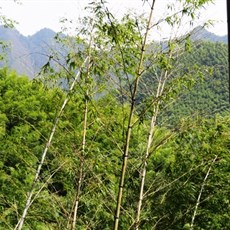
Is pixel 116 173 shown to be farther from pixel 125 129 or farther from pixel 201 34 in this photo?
pixel 201 34

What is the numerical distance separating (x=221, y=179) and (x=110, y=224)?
87.4 inches

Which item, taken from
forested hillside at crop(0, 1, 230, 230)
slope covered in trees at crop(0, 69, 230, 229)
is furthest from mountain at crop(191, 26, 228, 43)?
slope covered in trees at crop(0, 69, 230, 229)

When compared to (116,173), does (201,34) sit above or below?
above

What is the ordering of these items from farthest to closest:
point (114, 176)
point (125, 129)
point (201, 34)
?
point (114, 176), point (125, 129), point (201, 34)

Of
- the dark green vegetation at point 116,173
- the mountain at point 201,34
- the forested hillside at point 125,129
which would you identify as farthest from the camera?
the dark green vegetation at point 116,173

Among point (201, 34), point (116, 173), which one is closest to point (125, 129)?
point (116, 173)

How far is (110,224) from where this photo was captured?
7492 millimetres

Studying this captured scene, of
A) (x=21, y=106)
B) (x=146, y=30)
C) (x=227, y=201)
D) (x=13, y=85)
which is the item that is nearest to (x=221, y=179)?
(x=227, y=201)

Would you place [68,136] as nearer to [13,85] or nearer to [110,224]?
[110,224]

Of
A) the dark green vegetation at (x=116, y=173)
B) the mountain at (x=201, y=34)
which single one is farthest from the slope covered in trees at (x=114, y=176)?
the mountain at (x=201, y=34)

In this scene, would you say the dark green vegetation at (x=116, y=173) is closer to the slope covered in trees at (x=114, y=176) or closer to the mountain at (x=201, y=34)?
the slope covered in trees at (x=114, y=176)

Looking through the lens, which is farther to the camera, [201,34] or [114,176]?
[114,176]

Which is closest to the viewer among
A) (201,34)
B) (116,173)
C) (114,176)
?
(201,34)

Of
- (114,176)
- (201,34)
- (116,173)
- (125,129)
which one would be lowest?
(114,176)
